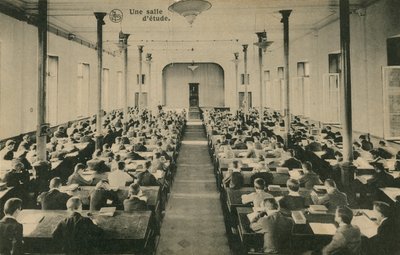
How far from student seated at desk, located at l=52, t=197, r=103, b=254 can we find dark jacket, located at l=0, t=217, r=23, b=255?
43cm

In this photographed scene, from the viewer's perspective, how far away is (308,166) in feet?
27.2

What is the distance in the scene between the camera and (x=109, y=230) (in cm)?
557

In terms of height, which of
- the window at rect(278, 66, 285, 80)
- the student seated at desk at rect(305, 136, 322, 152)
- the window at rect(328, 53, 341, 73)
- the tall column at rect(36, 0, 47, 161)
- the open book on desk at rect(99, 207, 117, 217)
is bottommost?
the open book on desk at rect(99, 207, 117, 217)

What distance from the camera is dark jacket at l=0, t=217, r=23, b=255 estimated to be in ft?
16.1

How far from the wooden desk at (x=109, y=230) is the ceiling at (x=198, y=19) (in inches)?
306

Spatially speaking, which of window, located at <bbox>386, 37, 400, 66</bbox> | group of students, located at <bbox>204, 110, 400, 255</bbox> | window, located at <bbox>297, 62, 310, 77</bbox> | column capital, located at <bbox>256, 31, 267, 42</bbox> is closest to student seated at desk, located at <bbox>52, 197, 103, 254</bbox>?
group of students, located at <bbox>204, 110, 400, 255</bbox>

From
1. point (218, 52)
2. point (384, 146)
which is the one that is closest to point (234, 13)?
point (384, 146)

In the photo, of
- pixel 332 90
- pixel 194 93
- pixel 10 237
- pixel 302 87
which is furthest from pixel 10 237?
pixel 194 93

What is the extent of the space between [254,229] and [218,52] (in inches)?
923

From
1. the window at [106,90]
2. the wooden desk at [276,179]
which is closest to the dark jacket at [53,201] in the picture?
the wooden desk at [276,179]

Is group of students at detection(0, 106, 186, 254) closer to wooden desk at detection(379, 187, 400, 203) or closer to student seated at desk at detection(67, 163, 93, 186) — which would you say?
student seated at desk at detection(67, 163, 93, 186)

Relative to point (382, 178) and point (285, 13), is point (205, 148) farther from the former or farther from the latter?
point (382, 178)

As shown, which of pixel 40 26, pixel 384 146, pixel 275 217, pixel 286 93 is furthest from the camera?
pixel 286 93

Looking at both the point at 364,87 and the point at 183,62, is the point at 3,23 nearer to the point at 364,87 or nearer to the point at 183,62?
the point at 364,87
